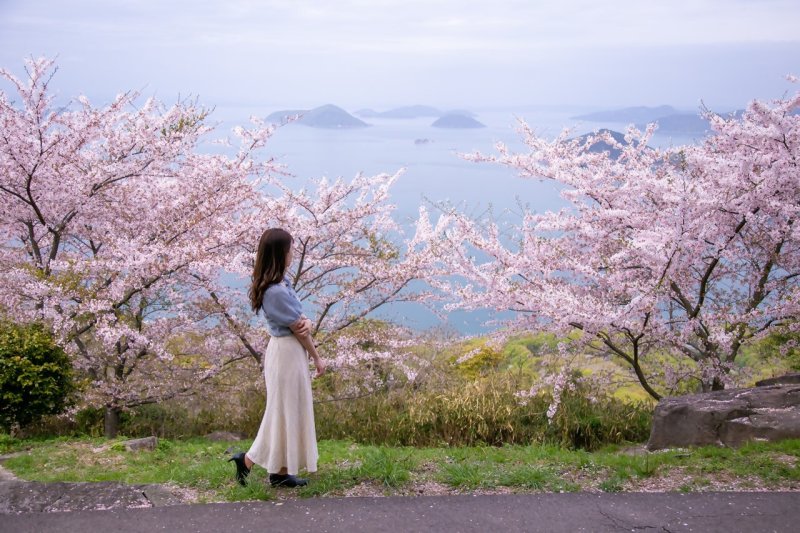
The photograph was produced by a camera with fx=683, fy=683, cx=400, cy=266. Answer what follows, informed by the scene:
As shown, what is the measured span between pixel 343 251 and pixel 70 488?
179 inches

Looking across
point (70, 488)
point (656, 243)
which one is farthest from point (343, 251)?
point (70, 488)

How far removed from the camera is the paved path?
4.21 m

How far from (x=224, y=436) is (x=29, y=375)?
8.02 feet

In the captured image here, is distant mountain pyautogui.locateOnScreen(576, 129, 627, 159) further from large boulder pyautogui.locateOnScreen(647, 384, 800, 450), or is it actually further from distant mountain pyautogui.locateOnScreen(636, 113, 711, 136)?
large boulder pyautogui.locateOnScreen(647, 384, 800, 450)

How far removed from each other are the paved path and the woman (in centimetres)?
32

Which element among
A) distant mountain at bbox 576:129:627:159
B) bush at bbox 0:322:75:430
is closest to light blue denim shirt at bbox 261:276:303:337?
bush at bbox 0:322:75:430

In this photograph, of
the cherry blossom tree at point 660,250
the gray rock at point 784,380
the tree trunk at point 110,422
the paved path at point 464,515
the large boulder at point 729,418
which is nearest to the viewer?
the paved path at point 464,515

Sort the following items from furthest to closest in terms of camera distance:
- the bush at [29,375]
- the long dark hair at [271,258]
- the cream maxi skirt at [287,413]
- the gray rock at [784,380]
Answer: the gray rock at [784,380]
the bush at [29,375]
the cream maxi skirt at [287,413]
the long dark hair at [271,258]

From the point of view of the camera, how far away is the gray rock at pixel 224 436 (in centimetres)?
824

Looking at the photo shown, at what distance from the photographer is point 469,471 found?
5082 mm

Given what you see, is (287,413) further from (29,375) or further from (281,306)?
(29,375)

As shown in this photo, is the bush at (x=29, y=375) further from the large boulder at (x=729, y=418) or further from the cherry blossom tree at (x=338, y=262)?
the large boulder at (x=729, y=418)

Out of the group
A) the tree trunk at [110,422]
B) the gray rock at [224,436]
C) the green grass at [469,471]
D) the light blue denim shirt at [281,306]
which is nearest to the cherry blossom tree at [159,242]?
the tree trunk at [110,422]

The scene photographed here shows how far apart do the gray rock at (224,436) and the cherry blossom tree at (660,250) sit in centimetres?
321
